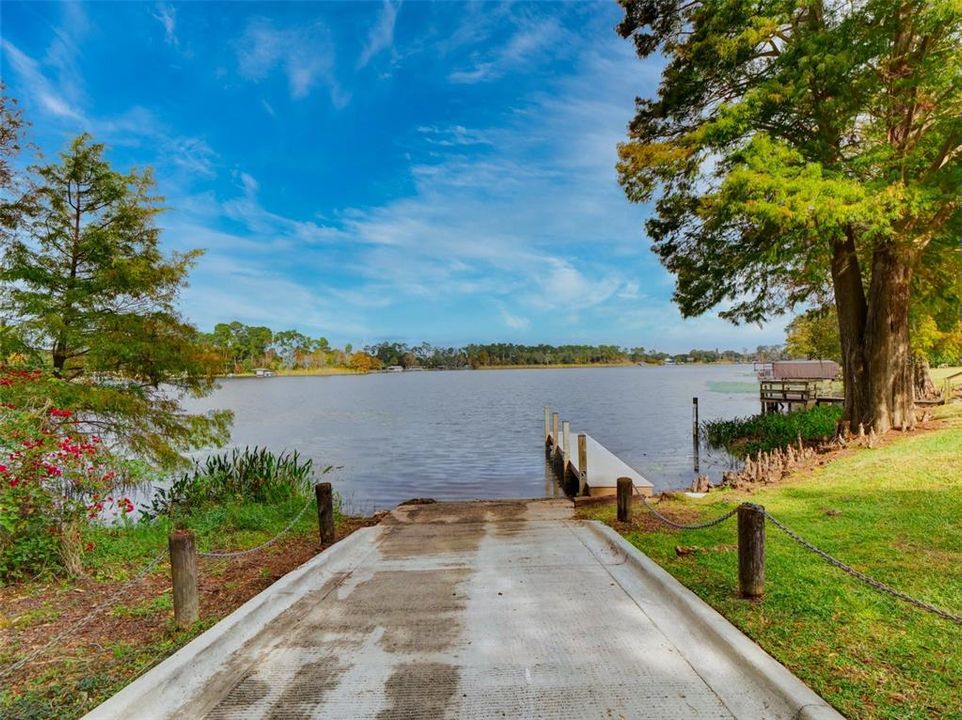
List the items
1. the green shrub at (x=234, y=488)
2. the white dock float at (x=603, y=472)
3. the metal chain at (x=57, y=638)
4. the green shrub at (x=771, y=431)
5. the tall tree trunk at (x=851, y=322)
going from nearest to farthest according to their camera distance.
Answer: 1. the metal chain at (x=57, y=638)
2. the green shrub at (x=234, y=488)
3. the white dock float at (x=603, y=472)
4. the tall tree trunk at (x=851, y=322)
5. the green shrub at (x=771, y=431)

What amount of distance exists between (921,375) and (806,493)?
23.3m

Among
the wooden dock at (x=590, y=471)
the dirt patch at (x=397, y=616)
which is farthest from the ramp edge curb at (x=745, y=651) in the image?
the wooden dock at (x=590, y=471)

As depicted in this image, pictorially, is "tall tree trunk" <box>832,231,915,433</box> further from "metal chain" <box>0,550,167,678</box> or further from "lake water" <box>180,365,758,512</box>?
"metal chain" <box>0,550,167,678</box>

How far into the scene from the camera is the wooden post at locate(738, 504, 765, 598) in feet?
15.4

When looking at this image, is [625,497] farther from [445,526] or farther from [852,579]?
[852,579]

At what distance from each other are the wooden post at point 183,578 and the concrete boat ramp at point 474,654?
570 mm

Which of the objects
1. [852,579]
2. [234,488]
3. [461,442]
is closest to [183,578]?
[852,579]

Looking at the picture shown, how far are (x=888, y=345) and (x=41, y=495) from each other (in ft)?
54.8

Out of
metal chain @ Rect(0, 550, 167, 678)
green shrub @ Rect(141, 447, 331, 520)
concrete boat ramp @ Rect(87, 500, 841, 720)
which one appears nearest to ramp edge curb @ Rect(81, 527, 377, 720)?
concrete boat ramp @ Rect(87, 500, 841, 720)

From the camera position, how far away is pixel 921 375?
26.5m

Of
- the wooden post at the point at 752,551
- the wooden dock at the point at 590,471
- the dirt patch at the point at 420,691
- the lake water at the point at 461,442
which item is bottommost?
the lake water at the point at 461,442

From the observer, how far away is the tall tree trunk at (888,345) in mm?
13242

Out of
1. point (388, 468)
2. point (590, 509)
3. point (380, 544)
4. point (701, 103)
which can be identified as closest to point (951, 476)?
point (590, 509)

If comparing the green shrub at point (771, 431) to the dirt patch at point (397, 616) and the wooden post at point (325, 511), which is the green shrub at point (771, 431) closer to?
the wooden post at point (325, 511)
